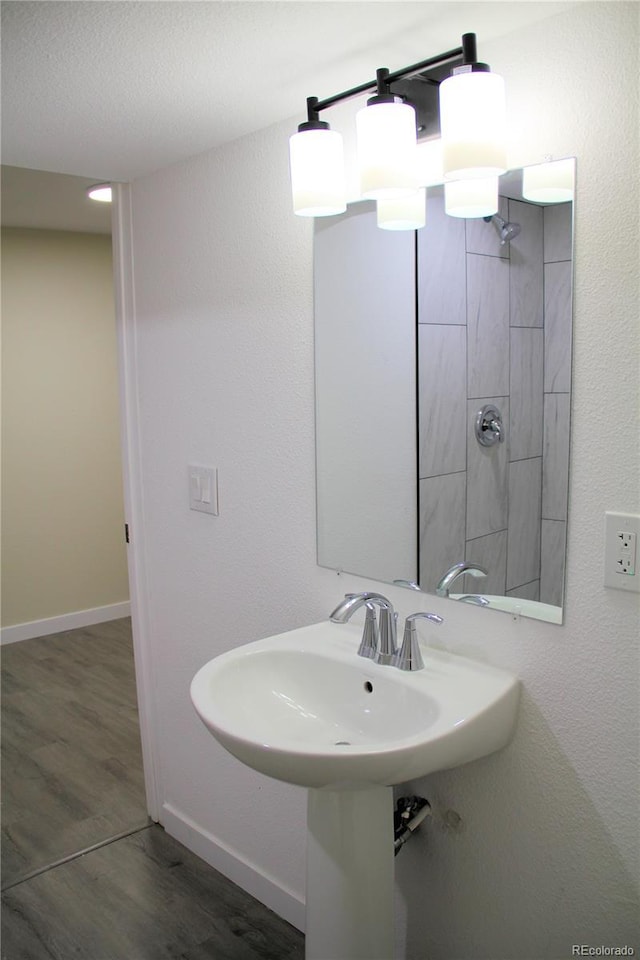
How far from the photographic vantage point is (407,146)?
4.80 feet

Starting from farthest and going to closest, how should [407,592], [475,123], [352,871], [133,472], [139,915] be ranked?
[133,472]
[139,915]
[407,592]
[352,871]
[475,123]

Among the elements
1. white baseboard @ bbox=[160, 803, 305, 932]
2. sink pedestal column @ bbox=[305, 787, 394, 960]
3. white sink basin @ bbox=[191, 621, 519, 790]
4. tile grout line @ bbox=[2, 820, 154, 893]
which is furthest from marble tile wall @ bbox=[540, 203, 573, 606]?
tile grout line @ bbox=[2, 820, 154, 893]

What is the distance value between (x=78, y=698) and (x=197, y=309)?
2160 millimetres

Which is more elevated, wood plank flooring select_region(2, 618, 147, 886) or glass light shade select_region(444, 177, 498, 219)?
glass light shade select_region(444, 177, 498, 219)

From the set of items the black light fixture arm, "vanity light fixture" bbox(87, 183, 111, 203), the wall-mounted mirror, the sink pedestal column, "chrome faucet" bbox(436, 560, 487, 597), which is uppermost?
"vanity light fixture" bbox(87, 183, 111, 203)

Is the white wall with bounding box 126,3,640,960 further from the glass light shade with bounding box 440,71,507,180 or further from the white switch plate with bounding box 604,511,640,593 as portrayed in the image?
the glass light shade with bounding box 440,71,507,180

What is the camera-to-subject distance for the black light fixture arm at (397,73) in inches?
52.8

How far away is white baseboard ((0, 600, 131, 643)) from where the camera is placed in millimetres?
4352

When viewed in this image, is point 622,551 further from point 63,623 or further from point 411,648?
point 63,623

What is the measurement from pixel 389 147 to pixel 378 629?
0.96m

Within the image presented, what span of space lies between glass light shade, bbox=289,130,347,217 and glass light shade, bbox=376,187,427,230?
3.7 inches

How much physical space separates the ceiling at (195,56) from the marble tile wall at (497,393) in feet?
1.04

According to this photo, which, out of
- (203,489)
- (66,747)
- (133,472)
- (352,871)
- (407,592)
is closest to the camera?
(352,871)

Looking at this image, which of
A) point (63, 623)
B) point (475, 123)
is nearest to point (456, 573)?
point (475, 123)
